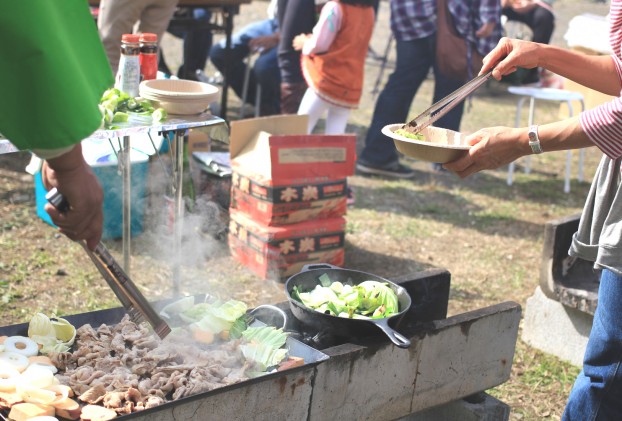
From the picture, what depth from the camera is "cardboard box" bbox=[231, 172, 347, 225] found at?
499 cm

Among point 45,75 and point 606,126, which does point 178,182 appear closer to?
point 606,126

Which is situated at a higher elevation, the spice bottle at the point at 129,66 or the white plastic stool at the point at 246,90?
the spice bottle at the point at 129,66

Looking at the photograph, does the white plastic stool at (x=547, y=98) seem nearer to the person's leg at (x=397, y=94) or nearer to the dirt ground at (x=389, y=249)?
the dirt ground at (x=389, y=249)

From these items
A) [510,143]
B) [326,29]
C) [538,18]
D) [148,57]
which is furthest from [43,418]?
[538,18]

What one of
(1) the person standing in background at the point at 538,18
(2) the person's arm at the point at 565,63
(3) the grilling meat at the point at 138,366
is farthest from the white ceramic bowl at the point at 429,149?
(1) the person standing in background at the point at 538,18

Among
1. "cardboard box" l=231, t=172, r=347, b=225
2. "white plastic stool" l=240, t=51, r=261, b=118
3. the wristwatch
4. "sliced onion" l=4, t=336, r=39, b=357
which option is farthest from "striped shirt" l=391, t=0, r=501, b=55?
"sliced onion" l=4, t=336, r=39, b=357

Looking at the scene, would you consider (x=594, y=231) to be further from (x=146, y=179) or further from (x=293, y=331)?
(x=146, y=179)

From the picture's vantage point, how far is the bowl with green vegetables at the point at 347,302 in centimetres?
283

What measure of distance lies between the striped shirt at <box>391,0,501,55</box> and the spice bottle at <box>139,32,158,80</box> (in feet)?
11.5

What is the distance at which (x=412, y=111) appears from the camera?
34.6 ft

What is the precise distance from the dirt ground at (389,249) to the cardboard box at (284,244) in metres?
0.11

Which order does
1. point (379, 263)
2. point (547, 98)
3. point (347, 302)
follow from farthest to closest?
point (547, 98), point (379, 263), point (347, 302)

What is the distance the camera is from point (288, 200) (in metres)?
5.01

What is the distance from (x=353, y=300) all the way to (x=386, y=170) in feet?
16.2
